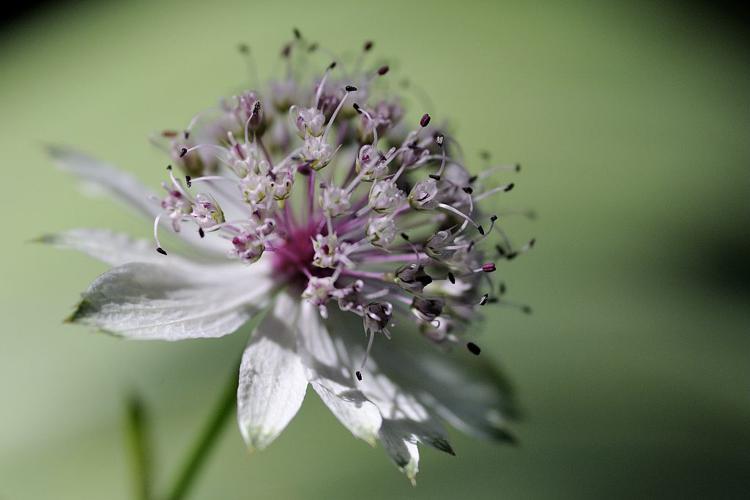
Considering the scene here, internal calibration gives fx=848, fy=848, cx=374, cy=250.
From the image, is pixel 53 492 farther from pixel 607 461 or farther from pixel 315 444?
pixel 607 461

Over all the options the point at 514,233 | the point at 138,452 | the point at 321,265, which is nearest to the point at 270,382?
the point at 321,265

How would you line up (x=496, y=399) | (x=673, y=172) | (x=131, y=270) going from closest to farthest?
(x=131, y=270), (x=496, y=399), (x=673, y=172)

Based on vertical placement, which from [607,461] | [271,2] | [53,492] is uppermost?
[271,2]

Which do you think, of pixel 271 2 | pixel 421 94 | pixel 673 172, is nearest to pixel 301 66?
pixel 421 94

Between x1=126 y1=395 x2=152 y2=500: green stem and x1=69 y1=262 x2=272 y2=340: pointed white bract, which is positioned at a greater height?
x1=69 y1=262 x2=272 y2=340: pointed white bract

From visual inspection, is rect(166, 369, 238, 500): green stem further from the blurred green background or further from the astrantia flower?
the blurred green background

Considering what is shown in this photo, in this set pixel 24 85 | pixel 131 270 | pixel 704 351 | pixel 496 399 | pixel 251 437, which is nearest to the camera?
pixel 251 437

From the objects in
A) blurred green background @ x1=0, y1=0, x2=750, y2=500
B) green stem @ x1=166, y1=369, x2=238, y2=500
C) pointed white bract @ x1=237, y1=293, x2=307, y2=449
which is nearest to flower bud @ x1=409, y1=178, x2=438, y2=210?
pointed white bract @ x1=237, y1=293, x2=307, y2=449

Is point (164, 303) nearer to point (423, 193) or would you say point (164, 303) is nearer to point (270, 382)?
point (270, 382)
